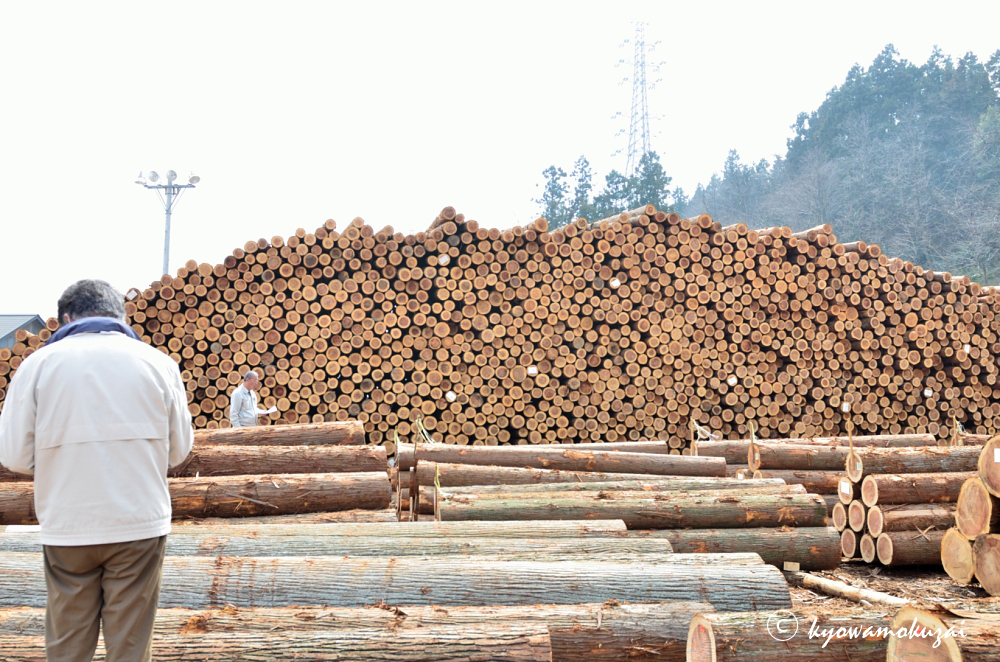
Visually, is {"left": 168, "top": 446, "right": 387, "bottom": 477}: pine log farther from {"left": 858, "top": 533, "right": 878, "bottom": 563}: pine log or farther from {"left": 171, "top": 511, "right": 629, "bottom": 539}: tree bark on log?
{"left": 858, "top": 533, "right": 878, "bottom": 563}: pine log

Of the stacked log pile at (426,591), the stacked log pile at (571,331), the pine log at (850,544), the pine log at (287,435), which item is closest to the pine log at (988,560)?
the pine log at (850,544)

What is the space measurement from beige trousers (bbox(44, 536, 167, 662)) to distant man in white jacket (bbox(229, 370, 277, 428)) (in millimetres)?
5803

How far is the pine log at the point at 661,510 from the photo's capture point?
553cm

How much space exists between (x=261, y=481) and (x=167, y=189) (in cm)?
1096

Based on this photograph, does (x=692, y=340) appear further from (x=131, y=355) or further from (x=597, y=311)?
(x=131, y=355)

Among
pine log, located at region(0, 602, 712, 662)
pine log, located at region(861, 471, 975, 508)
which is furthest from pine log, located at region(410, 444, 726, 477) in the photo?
pine log, located at region(0, 602, 712, 662)

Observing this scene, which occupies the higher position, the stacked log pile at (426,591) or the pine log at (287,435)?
the pine log at (287,435)

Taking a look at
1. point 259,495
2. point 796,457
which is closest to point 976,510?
point 796,457

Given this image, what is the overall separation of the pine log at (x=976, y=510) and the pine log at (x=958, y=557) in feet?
0.35

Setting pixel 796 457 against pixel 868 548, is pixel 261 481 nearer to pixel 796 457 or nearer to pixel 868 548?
pixel 868 548

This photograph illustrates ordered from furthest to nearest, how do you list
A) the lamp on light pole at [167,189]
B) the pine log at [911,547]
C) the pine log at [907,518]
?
the lamp on light pole at [167,189], the pine log at [907,518], the pine log at [911,547]

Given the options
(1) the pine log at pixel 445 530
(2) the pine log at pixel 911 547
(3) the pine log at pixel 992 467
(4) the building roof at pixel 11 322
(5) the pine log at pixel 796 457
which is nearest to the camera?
(1) the pine log at pixel 445 530

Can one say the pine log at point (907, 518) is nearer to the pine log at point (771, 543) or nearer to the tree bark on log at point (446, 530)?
the pine log at point (771, 543)

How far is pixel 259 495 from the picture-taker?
5.82 meters
